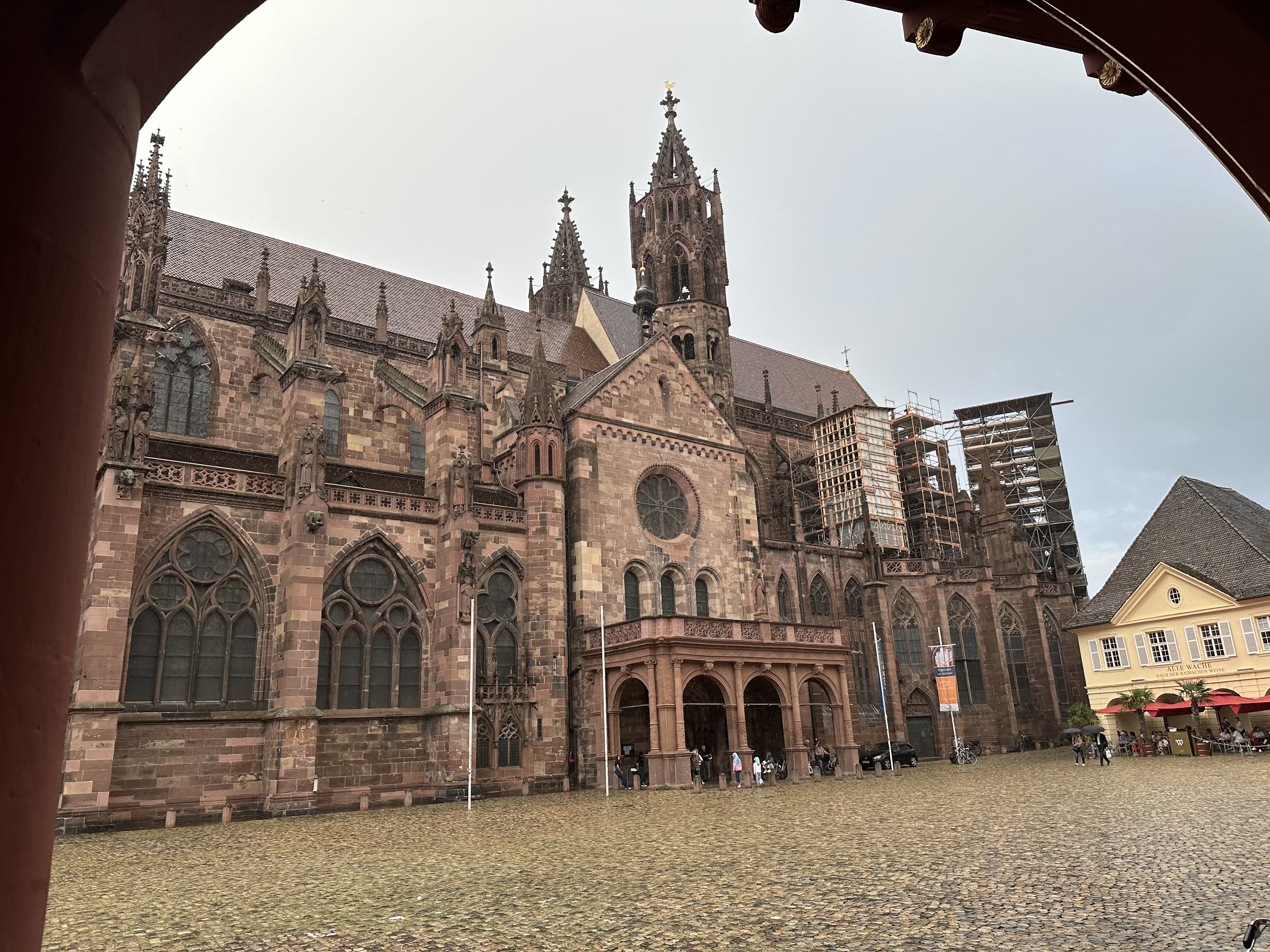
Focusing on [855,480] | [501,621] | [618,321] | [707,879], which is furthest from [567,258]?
[707,879]

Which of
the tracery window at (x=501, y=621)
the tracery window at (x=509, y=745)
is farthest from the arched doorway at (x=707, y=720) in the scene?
the tracery window at (x=501, y=621)

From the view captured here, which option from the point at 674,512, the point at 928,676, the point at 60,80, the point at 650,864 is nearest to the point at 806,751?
the point at 674,512

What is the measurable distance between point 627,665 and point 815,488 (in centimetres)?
2687

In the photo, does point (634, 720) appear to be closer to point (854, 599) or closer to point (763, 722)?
point (763, 722)

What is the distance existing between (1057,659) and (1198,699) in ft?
47.2

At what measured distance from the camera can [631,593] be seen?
32.8m

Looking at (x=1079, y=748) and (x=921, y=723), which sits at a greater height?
(x=921, y=723)

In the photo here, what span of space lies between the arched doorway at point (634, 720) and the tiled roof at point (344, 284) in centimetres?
1728

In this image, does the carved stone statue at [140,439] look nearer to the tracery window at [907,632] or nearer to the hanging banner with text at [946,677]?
the hanging banner with text at [946,677]

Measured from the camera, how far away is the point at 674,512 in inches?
1385

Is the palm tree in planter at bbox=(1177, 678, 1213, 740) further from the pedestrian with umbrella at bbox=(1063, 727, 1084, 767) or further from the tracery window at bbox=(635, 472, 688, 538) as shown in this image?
the tracery window at bbox=(635, 472, 688, 538)

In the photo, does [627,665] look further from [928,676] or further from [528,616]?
[928,676]

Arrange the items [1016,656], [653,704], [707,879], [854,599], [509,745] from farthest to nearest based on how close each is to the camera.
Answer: [1016,656], [854,599], [509,745], [653,704], [707,879]

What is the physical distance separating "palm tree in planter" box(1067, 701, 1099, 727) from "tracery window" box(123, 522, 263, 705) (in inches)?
1411
